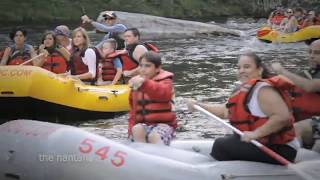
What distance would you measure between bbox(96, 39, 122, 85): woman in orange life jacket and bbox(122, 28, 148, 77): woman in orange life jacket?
11cm

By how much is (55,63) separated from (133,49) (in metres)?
1.10

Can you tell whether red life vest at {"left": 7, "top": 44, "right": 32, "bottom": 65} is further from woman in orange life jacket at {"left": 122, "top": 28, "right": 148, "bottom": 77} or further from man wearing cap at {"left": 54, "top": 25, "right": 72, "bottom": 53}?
woman in orange life jacket at {"left": 122, "top": 28, "right": 148, "bottom": 77}

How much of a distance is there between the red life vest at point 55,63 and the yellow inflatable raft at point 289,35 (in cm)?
1050

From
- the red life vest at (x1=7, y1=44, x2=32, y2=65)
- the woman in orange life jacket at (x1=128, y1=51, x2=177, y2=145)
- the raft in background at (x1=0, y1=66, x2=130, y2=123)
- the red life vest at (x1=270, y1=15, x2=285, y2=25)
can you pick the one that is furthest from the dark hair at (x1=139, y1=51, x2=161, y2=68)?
the red life vest at (x1=270, y1=15, x2=285, y2=25)

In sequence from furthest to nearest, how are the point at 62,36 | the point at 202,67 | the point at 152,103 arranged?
the point at 202,67
the point at 62,36
the point at 152,103

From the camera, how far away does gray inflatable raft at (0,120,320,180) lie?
4074mm

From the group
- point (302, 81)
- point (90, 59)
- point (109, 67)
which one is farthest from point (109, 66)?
point (302, 81)

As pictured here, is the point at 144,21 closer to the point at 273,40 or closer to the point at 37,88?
the point at 273,40

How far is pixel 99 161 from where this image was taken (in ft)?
13.6

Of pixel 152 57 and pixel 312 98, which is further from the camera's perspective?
pixel 312 98

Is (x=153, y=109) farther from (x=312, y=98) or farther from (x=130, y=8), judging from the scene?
(x=130, y=8)

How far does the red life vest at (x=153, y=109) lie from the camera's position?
4.81m

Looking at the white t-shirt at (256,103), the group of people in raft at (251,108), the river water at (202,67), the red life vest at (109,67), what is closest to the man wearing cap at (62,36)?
the red life vest at (109,67)

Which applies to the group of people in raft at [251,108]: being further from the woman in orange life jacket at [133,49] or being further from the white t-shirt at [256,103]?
the woman in orange life jacket at [133,49]
